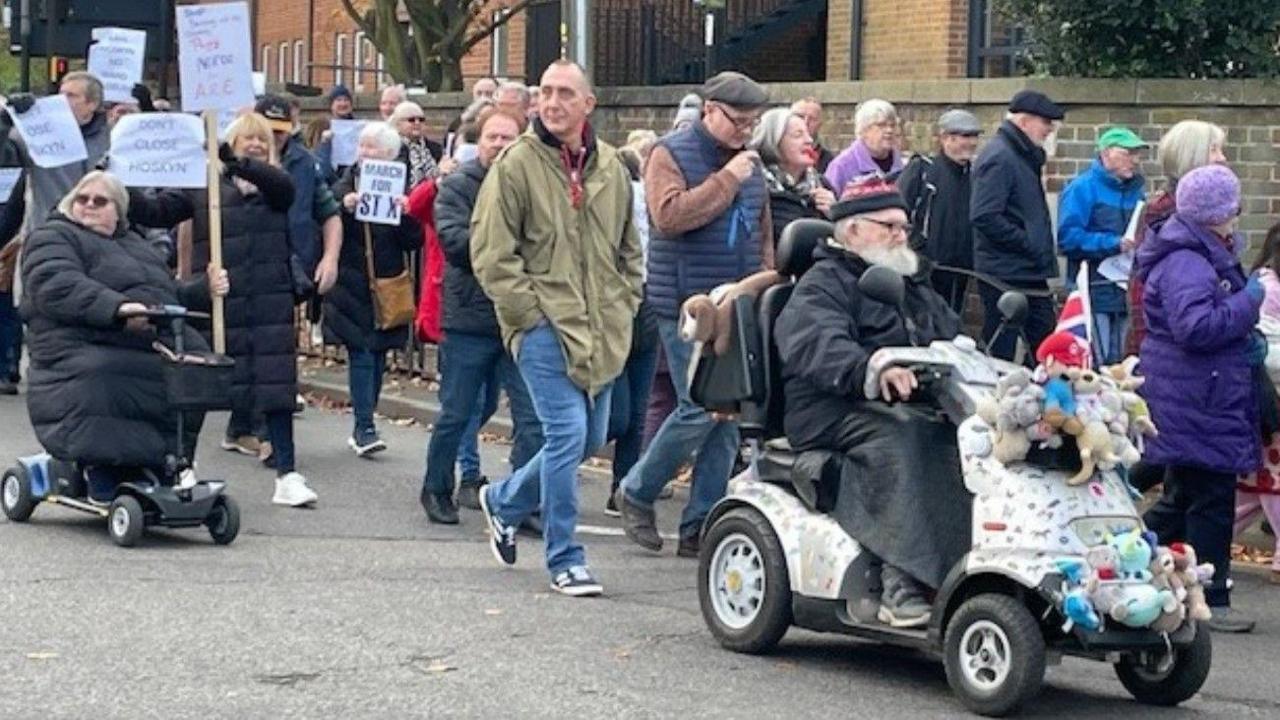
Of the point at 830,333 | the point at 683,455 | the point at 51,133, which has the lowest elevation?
the point at 683,455

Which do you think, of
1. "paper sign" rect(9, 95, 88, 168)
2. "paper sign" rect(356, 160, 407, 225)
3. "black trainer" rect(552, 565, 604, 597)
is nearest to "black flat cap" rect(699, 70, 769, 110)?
"black trainer" rect(552, 565, 604, 597)

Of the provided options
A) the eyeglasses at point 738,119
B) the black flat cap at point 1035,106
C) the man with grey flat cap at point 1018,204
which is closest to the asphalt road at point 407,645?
the eyeglasses at point 738,119

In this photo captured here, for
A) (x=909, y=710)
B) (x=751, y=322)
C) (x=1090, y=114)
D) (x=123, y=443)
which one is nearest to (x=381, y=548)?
(x=123, y=443)

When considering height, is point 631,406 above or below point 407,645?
above

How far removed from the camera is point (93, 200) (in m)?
11.7

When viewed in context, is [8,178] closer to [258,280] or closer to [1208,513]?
[258,280]

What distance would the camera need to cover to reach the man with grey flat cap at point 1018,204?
13750 mm

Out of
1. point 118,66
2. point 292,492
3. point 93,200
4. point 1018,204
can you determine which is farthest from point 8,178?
point 1018,204

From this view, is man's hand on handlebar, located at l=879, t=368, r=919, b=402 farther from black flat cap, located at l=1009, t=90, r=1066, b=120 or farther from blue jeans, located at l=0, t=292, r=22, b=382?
blue jeans, located at l=0, t=292, r=22, b=382

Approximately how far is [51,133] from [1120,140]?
247 inches

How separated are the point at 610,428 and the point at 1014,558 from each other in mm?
4415

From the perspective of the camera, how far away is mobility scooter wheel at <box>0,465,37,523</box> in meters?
11.8

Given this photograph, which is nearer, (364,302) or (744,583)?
(744,583)

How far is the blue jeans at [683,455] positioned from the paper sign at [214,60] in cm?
242
